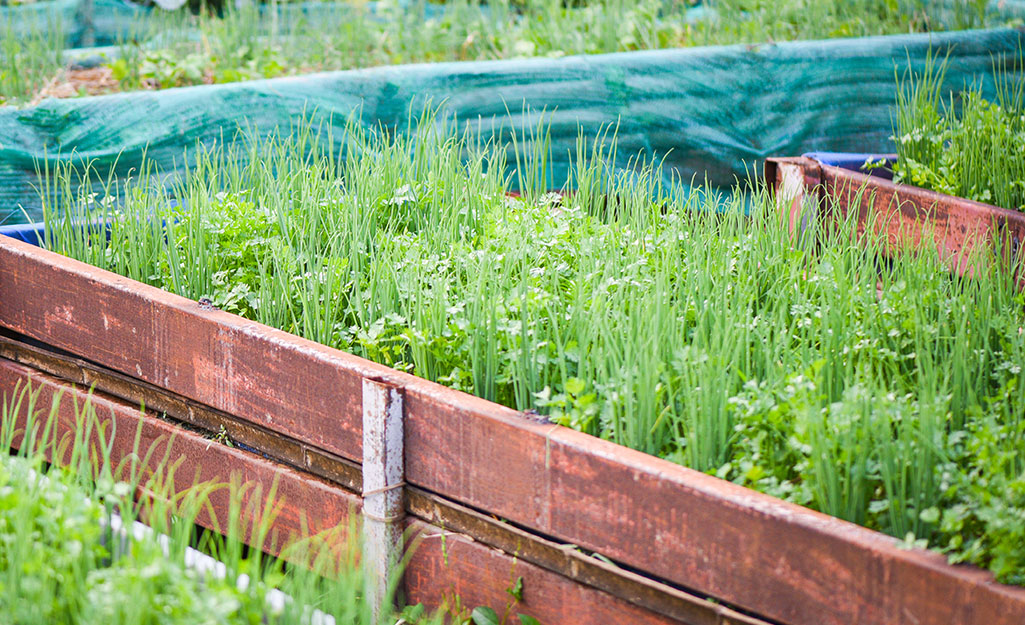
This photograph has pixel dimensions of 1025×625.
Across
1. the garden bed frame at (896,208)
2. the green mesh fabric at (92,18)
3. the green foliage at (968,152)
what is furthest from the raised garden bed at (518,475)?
the green mesh fabric at (92,18)

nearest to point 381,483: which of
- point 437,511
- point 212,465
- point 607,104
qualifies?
point 437,511

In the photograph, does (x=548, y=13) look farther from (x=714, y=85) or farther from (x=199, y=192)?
(x=199, y=192)

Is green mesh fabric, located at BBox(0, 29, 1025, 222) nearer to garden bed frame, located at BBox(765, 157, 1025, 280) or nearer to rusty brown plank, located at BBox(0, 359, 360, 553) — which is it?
garden bed frame, located at BBox(765, 157, 1025, 280)

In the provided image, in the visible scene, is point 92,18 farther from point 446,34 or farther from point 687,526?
point 687,526

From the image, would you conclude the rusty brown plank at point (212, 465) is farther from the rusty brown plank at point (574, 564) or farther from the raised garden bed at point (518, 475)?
the rusty brown plank at point (574, 564)

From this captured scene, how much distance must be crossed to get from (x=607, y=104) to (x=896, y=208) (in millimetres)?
1247

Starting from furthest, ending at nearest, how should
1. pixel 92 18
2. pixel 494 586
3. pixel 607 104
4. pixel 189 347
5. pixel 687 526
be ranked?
pixel 92 18 < pixel 607 104 < pixel 189 347 < pixel 494 586 < pixel 687 526

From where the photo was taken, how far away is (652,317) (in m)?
1.88

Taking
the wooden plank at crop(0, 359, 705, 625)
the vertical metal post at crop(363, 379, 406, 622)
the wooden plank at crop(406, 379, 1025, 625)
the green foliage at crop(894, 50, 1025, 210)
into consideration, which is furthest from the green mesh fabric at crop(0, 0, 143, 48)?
the wooden plank at crop(406, 379, 1025, 625)

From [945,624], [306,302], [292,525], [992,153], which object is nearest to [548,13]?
[992,153]

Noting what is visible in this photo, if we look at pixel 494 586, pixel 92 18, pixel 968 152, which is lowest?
pixel 494 586

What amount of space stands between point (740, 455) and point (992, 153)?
1.78m

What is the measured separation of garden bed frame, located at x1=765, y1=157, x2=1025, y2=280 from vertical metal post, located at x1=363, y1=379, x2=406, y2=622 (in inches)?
46.3

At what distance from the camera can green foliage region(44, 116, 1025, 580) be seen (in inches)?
61.4
